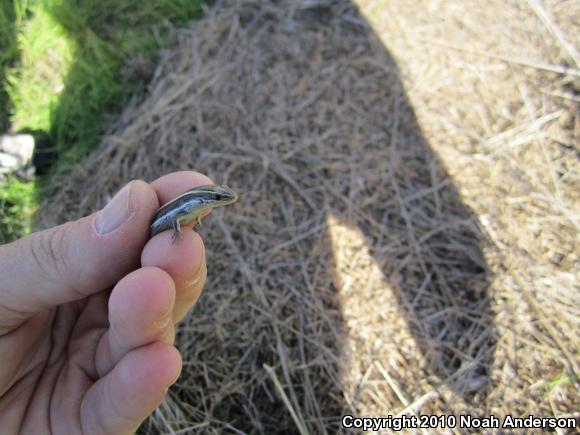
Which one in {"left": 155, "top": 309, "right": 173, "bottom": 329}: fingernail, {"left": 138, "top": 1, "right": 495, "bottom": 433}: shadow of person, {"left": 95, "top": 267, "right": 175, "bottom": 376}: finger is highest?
{"left": 95, "top": 267, "right": 175, "bottom": 376}: finger

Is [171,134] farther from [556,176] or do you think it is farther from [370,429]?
[556,176]

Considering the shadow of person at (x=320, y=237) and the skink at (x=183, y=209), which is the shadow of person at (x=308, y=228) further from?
the skink at (x=183, y=209)

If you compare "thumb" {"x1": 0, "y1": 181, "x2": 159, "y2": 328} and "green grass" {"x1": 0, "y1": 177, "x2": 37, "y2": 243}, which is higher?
"thumb" {"x1": 0, "y1": 181, "x2": 159, "y2": 328}

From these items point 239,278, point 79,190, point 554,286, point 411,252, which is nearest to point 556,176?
point 554,286

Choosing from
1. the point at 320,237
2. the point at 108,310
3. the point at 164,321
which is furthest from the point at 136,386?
the point at 320,237

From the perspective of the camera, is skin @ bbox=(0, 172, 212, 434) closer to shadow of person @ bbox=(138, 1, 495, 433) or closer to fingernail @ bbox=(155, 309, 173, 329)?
fingernail @ bbox=(155, 309, 173, 329)

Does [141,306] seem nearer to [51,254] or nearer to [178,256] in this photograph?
[178,256]

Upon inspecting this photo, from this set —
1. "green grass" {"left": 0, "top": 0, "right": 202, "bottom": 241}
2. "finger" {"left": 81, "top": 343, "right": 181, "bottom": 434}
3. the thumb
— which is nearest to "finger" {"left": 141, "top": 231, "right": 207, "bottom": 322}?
the thumb
